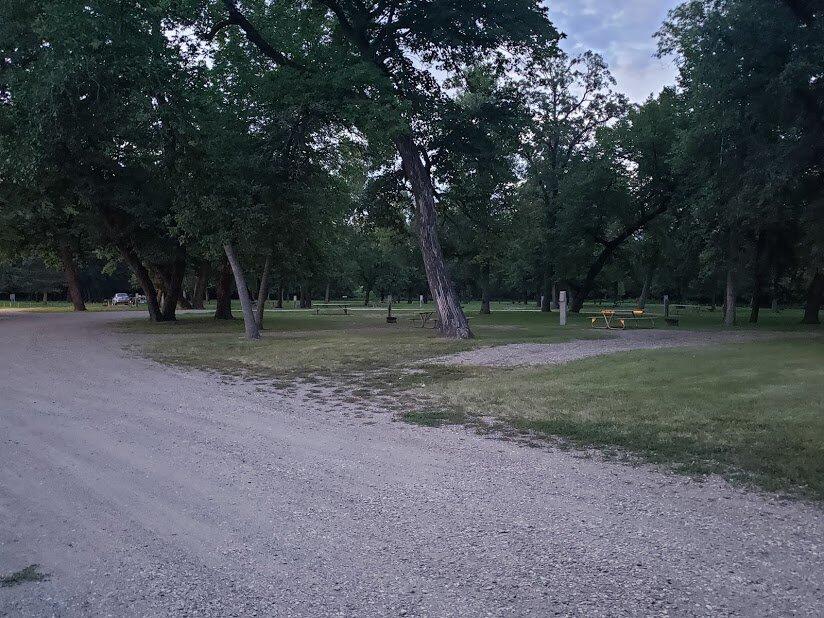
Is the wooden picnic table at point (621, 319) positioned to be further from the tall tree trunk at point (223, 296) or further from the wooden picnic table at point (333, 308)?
the tall tree trunk at point (223, 296)

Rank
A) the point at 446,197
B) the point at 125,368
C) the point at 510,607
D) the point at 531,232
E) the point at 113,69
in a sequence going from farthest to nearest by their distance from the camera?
the point at 531,232
the point at 446,197
the point at 113,69
the point at 125,368
the point at 510,607

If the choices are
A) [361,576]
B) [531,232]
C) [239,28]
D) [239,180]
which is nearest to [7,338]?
[239,180]

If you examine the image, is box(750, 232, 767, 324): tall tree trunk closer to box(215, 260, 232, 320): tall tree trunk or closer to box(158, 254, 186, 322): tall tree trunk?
box(215, 260, 232, 320): tall tree trunk

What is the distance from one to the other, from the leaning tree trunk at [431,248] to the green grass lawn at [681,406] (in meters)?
6.10

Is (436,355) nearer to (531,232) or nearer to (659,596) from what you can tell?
(659,596)

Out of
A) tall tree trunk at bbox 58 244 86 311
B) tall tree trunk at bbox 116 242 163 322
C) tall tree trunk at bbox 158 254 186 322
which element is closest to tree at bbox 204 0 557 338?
tall tree trunk at bbox 116 242 163 322

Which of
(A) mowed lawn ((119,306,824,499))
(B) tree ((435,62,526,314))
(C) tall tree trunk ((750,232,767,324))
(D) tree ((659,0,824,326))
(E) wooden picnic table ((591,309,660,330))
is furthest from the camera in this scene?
(C) tall tree trunk ((750,232,767,324))

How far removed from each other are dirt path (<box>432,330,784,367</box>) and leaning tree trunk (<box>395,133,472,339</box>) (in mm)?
2598

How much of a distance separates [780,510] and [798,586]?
1224 millimetres

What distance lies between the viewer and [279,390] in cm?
945

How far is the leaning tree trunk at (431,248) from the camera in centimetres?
1752

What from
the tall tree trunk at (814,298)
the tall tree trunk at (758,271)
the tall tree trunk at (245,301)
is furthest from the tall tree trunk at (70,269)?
the tall tree trunk at (814,298)

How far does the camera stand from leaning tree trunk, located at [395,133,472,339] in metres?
17.5

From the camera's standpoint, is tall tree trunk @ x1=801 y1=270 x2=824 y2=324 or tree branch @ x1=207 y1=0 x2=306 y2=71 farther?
tall tree trunk @ x1=801 y1=270 x2=824 y2=324
